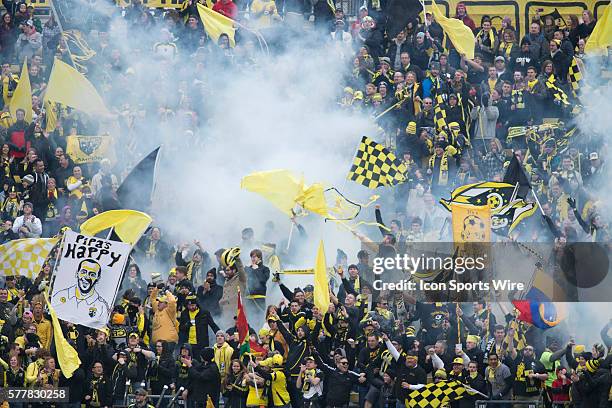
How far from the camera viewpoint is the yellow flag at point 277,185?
78.1 feet

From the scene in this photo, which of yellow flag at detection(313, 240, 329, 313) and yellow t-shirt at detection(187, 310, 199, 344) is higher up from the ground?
yellow flag at detection(313, 240, 329, 313)

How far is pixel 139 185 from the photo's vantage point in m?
25.0

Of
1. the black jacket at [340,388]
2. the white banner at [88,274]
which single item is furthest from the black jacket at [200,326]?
the black jacket at [340,388]

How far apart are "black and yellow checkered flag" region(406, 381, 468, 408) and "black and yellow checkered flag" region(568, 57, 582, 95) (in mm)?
6717

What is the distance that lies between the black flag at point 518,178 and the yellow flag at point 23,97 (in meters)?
7.27

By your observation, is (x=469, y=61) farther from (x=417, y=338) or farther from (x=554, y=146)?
(x=417, y=338)

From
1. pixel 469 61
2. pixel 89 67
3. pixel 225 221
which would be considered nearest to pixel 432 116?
pixel 469 61

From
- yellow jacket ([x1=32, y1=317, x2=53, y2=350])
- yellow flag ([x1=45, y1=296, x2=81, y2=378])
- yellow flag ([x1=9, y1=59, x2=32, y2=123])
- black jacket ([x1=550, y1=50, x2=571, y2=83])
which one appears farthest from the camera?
yellow flag ([x1=9, y1=59, x2=32, y2=123])

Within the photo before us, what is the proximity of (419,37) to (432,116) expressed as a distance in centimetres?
144

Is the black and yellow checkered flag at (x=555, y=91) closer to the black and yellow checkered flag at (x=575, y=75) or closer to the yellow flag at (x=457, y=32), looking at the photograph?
the black and yellow checkered flag at (x=575, y=75)

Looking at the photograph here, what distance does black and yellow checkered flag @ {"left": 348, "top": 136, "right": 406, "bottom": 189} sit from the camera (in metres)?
24.0

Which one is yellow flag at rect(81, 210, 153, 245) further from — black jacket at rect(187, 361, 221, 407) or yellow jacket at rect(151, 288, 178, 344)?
black jacket at rect(187, 361, 221, 407)

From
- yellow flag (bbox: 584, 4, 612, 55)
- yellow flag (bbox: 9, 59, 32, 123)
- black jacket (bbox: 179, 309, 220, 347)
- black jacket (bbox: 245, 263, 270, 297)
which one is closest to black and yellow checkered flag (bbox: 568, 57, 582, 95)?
yellow flag (bbox: 584, 4, 612, 55)

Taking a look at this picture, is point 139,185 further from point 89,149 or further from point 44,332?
point 44,332
